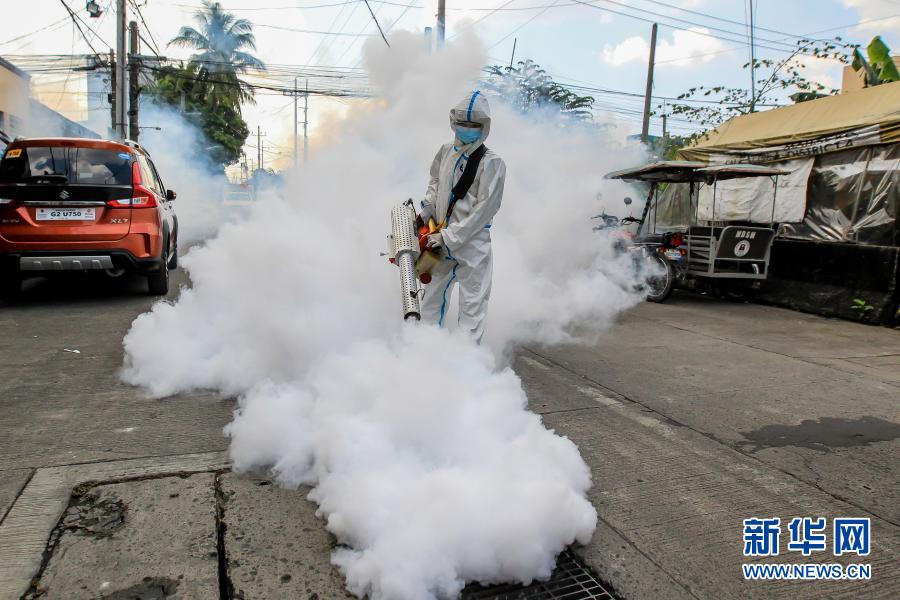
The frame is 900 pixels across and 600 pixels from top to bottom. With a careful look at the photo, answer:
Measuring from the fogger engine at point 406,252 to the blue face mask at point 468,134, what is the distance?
621 millimetres

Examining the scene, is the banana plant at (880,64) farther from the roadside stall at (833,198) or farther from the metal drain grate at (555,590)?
the metal drain grate at (555,590)

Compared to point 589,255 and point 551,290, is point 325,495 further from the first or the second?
point 589,255

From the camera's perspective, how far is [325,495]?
108 inches

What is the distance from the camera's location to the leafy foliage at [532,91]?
7.93 meters

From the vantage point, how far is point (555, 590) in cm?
234

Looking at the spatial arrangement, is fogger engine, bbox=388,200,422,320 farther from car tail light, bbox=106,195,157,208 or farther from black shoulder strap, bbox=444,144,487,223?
car tail light, bbox=106,195,157,208

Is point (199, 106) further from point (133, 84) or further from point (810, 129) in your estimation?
point (810, 129)

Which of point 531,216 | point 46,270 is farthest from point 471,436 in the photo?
point 46,270

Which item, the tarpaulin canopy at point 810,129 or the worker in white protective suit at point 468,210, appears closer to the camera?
the worker in white protective suit at point 468,210

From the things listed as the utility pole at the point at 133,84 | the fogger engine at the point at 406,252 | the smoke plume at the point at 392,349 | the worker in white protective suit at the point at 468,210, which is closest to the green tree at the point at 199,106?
the utility pole at the point at 133,84

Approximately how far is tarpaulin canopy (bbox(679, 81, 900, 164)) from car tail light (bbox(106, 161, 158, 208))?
9933 millimetres

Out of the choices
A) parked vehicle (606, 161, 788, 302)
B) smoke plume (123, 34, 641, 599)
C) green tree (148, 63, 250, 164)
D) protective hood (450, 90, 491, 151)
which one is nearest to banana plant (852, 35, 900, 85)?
parked vehicle (606, 161, 788, 302)

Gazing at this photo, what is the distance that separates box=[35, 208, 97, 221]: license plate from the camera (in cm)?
666

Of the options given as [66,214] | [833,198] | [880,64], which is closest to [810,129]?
[833,198]
